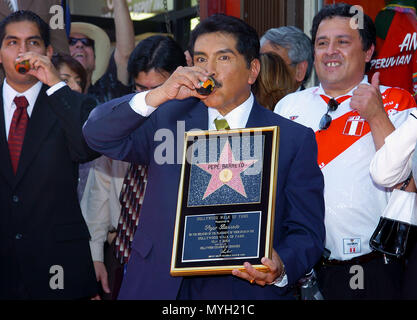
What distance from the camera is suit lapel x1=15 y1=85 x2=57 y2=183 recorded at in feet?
10.7

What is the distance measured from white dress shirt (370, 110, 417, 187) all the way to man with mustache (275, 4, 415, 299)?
11.8 inches

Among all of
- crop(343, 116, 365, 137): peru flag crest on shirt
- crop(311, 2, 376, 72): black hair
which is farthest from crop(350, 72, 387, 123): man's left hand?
crop(311, 2, 376, 72): black hair

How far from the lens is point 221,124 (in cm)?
268

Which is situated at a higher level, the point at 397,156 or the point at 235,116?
the point at 235,116

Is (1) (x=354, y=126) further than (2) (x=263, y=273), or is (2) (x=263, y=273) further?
(1) (x=354, y=126)

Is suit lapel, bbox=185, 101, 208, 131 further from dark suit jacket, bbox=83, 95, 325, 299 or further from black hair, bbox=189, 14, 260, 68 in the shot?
black hair, bbox=189, 14, 260, 68

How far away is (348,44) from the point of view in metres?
3.64

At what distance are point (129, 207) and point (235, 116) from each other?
43.5 inches

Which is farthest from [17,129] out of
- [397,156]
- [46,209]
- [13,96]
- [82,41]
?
[82,41]

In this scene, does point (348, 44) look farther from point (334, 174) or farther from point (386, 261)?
point (386, 261)

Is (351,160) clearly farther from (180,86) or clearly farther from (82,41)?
(82,41)

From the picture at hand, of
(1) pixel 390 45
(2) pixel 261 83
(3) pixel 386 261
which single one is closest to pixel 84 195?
(2) pixel 261 83

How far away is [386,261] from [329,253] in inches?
10.4

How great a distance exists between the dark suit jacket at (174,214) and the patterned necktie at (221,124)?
10cm
